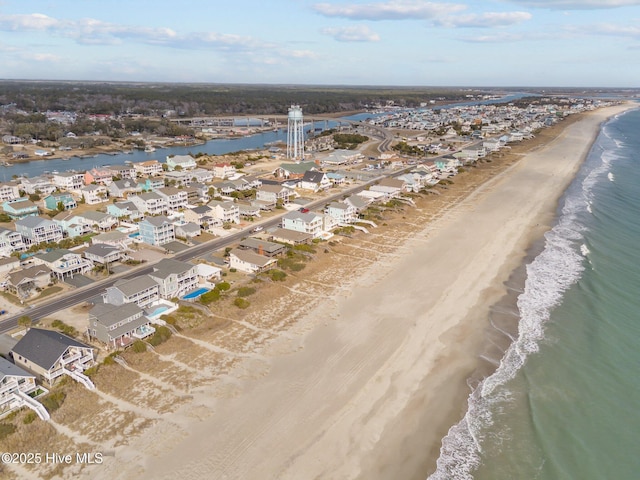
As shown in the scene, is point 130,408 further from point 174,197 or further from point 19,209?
point 19,209

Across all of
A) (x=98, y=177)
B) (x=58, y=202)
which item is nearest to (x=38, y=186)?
(x=98, y=177)

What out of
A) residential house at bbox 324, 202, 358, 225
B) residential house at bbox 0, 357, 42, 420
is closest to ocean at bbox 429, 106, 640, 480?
residential house at bbox 0, 357, 42, 420

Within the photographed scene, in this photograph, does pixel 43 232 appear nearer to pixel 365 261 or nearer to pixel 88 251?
pixel 88 251

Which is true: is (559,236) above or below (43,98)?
below

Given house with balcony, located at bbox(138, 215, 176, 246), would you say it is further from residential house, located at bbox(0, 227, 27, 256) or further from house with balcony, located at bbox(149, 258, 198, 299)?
residential house, located at bbox(0, 227, 27, 256)

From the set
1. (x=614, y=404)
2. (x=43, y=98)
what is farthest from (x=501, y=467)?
(x=43, y=98)

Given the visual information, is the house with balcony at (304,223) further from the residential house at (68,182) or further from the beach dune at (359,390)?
the residential house at (68,182)
